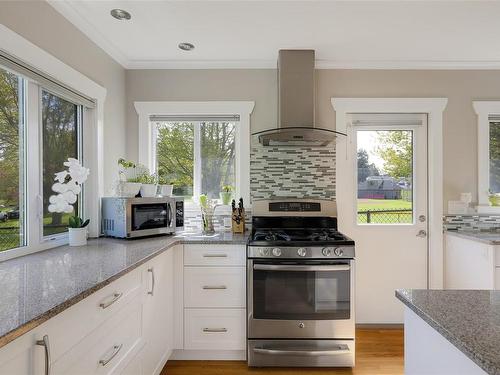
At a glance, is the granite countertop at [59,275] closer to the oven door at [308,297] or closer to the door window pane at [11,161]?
the door window pane at [11,161]

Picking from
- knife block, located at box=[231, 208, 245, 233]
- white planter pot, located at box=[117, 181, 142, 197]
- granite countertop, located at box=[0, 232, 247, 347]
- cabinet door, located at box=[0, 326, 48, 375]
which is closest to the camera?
cabinet door, located at box=[0, 326, 48, 375]

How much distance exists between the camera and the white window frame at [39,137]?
5.50ft

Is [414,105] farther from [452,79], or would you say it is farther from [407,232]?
[407,232]

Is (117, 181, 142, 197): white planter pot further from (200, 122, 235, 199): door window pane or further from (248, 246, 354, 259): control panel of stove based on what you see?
(248, 246, 354, 259): control panel of stove

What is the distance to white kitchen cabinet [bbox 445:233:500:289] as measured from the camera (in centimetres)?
229

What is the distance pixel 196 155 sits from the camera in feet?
9.89

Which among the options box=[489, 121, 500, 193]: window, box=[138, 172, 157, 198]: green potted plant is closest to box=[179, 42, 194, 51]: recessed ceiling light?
box=[138, 172, 157, 198]: green potted plant

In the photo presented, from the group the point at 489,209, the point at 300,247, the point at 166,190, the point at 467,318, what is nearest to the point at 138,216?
the point at 166,190

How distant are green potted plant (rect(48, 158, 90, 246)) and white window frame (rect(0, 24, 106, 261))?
0.08 metres

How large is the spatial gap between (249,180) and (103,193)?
1.23m

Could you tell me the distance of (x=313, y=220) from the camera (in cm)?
284

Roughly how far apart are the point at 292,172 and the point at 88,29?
1930 mm

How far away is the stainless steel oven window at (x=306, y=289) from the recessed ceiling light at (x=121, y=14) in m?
1.88

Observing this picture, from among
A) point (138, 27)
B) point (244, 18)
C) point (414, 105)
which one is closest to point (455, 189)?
point (414, 105)
